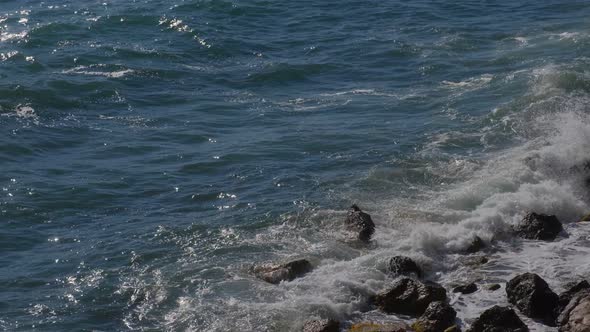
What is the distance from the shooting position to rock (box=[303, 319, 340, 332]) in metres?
16.2

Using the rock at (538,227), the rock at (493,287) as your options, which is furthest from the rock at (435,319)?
the rock at (538,227)

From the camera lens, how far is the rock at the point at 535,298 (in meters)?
16.6

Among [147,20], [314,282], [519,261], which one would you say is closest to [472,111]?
[519,261]

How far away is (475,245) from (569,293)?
324 cm

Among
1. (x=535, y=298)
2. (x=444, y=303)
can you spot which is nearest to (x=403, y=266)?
(x=444, y=303)

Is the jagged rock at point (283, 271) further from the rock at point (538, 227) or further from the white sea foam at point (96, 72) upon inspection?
the white sea foam at point (96, 72)

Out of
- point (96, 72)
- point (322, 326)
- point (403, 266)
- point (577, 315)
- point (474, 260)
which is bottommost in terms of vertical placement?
point (474, 260)

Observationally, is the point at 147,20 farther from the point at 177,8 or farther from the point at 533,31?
the point at 533,31

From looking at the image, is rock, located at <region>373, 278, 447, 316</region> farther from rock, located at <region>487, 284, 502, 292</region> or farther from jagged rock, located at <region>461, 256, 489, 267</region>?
jagged rock, located at <region>461, 256, 489, 267</region>

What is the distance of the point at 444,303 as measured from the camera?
54.4 ft

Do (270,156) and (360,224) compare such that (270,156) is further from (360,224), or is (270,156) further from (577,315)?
(577,315)

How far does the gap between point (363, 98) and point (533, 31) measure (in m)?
9.87

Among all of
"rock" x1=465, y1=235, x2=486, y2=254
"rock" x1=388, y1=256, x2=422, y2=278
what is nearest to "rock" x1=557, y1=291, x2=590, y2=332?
"rock" x1=388, y1=256, x2=422, y2=278

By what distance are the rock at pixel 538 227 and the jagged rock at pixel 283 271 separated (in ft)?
A: 15.2
